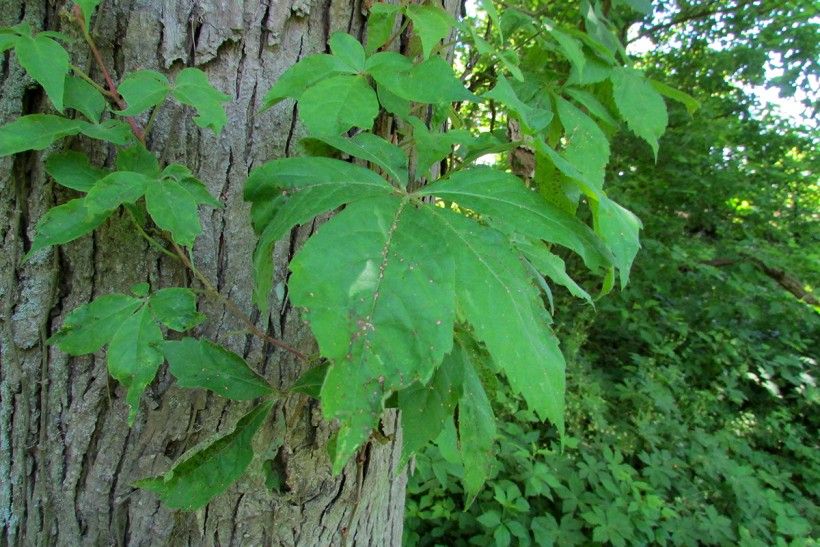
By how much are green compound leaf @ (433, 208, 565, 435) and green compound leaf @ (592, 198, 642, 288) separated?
20cm

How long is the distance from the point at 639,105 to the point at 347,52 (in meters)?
0.68

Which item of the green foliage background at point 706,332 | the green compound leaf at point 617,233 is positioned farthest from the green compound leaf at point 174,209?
the green foliage background at point 706,332

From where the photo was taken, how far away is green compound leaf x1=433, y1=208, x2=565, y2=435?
0.61 metres

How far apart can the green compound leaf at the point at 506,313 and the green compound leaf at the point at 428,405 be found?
230 millimetres

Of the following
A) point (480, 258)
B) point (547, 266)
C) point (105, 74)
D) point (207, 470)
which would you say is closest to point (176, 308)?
point (207, 470)

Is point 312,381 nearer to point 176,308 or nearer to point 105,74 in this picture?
point 176,308

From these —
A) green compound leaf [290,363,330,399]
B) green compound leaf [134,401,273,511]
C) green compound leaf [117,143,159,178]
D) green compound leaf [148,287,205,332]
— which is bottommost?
green compound leaf [134,401,273,511]

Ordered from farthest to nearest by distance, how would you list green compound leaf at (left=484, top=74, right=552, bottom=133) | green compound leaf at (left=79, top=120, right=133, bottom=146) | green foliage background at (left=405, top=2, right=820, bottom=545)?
green foliage background at (left=405, top=2, right=820, bottom=545) → green compound leaf at (left=79, top=120, right=133, bottom=146) → green compound leaf at (left=484, top=74, right=552, bottom=133)

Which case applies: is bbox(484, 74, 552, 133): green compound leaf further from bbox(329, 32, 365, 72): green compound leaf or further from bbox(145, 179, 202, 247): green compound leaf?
bbox(145, 179, 202, 247): green compound leaf

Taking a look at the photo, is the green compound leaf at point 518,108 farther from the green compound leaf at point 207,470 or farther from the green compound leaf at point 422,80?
the green compound leaf at point 207,470

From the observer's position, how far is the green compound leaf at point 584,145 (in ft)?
3.50

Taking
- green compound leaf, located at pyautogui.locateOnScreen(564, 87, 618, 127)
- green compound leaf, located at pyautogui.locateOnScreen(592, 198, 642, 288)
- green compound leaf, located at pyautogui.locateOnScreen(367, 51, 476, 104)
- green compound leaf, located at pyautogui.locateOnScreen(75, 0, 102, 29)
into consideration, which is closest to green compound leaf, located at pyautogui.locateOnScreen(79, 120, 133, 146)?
green compound leaf, located at pyautogui.locateOnScreen(75, 0, 102, 29)

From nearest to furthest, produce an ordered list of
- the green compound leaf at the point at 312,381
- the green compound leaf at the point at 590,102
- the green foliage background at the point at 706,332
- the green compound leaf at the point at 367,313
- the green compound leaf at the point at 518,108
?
the green compound leaf at the point at 367,313 < the green compound leaf at the point at 518,108 < the green compound leaf at the point at 312,381 < the green compound leaf at the point at 590,102 < the green foliage background at the point at 706,332

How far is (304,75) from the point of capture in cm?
81
